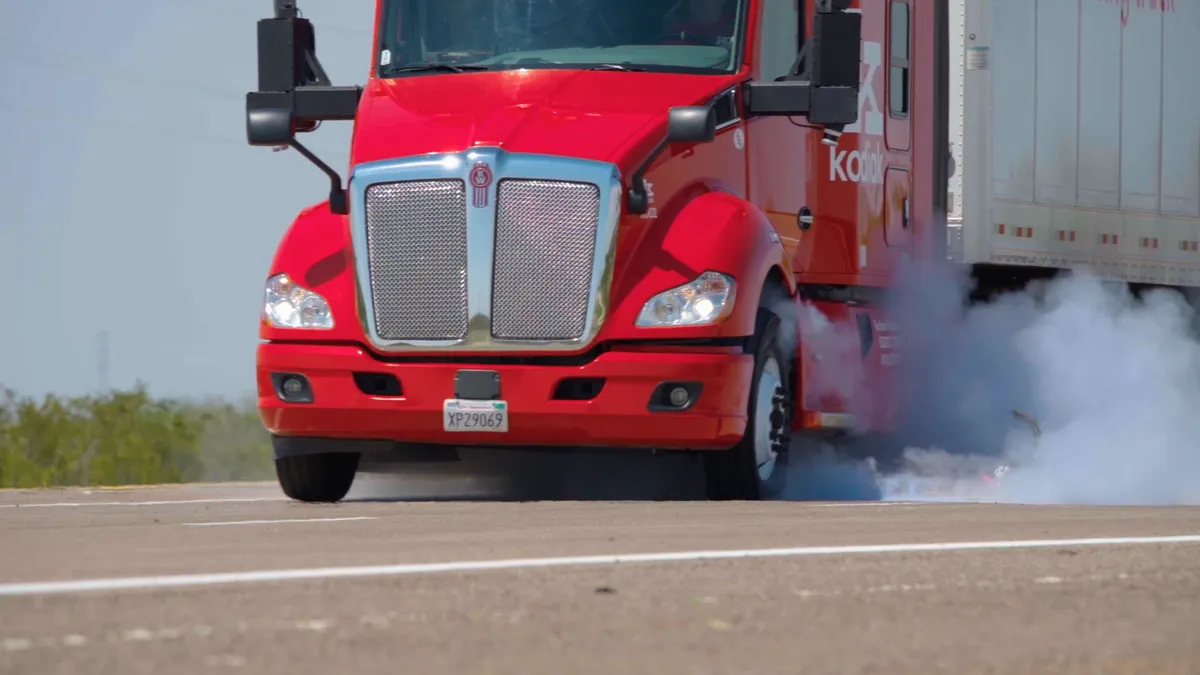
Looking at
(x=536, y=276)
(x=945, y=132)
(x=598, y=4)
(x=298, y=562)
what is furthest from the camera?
(x=945, y=132)

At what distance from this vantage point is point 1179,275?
55.2 ft

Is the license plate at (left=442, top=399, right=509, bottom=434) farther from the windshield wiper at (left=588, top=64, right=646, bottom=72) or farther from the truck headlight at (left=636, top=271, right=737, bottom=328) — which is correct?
the windshield wiper at (left=588, top=64, right=646, bottom=72)

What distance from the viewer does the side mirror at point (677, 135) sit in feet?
35.4

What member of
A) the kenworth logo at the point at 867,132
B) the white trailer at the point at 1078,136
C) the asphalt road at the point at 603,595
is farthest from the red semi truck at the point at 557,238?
the white trailer at the point at 1078,136

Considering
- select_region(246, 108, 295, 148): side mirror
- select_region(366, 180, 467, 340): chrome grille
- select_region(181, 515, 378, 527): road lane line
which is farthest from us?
select_region(246, 108, 295, 148): side mirror

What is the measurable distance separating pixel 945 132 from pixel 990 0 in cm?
98

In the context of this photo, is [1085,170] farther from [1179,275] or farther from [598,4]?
[598,4]

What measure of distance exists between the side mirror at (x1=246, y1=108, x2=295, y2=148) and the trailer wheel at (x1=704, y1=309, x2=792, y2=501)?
2.62 metres

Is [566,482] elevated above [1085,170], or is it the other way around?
[1085,170]

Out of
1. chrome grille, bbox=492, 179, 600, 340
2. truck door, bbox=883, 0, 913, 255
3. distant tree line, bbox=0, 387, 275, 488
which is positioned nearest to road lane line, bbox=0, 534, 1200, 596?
chrome grille, bbox=492, 179, 600, 340

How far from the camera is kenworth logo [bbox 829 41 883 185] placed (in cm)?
1327

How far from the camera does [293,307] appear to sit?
1120 cm

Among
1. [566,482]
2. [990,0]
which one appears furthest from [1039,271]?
[566,482]

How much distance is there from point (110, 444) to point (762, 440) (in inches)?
644
